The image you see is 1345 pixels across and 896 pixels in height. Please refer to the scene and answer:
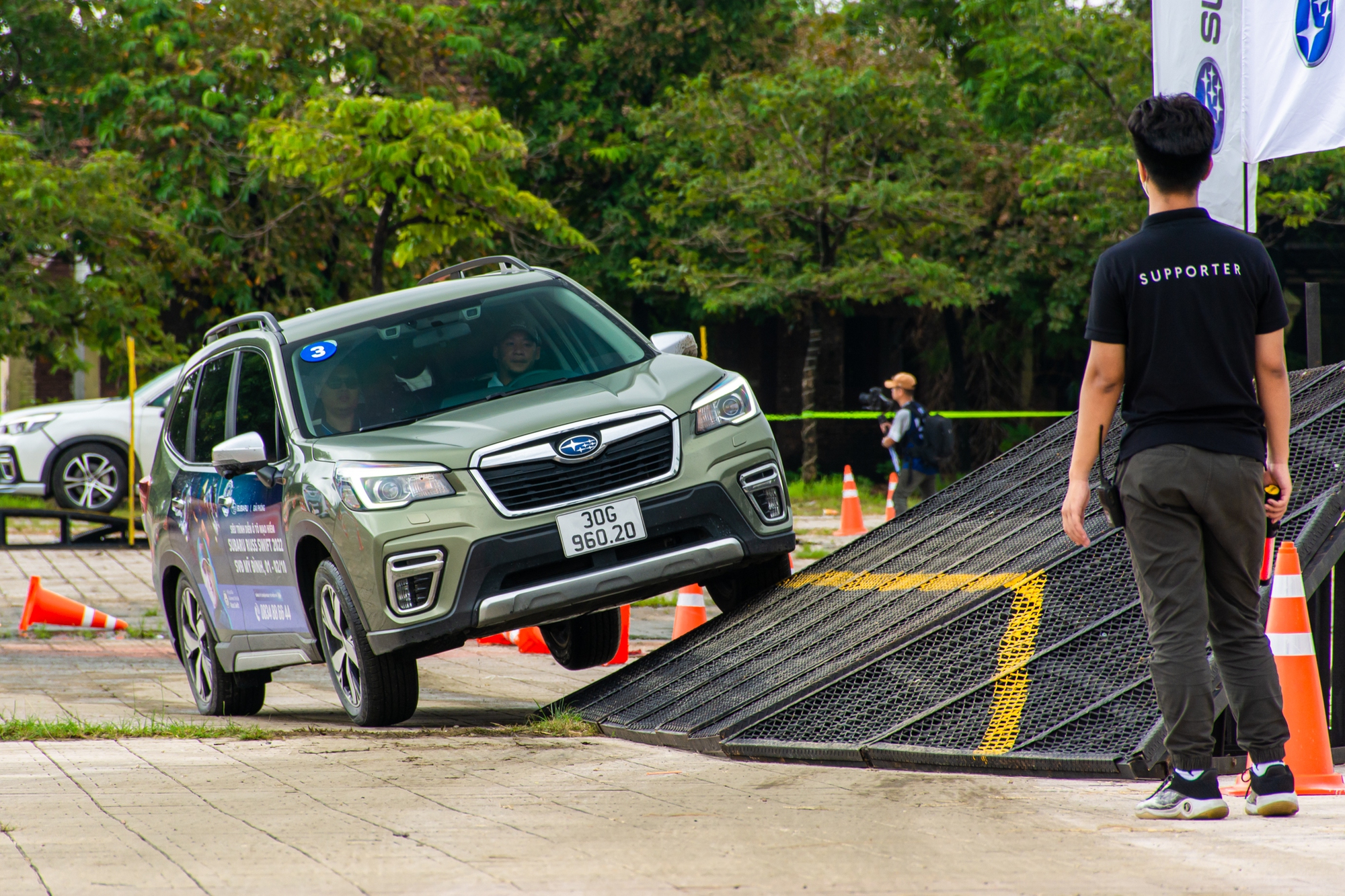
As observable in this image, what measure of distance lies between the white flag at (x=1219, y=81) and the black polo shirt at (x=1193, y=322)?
429 cm

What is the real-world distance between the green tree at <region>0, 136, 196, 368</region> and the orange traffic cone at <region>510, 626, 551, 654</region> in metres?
13.3

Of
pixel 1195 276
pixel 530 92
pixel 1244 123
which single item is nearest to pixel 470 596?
pixel 1195 276

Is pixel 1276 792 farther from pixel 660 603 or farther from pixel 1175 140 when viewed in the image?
pixel 660 603

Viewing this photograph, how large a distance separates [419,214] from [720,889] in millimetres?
14482

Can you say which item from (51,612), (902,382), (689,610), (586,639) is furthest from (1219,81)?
(51,612)

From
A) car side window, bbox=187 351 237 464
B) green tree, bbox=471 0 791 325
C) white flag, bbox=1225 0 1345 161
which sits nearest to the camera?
white flag, bbox=1225 0 1345 161

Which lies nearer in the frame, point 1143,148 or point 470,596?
point 1143,148

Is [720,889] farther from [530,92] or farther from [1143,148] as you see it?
[530,92]

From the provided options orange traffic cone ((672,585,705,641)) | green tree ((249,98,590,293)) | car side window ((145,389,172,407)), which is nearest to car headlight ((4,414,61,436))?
car side window ((145,389,172,407))

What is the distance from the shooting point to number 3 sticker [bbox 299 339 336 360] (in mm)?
7234

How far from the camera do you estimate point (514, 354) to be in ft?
24.1

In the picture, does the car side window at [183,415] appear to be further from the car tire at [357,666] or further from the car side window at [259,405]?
the car tire at [357,666]

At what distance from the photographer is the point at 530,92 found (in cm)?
2805

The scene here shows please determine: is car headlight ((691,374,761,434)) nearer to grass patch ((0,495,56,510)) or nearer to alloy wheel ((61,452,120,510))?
alloy wheel ((61,452,120,510))
